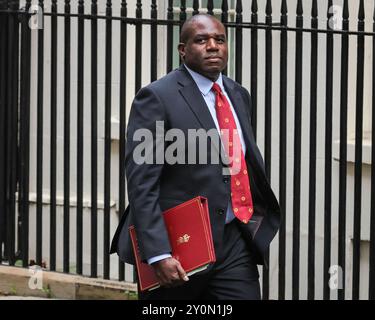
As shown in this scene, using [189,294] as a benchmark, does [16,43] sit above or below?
above

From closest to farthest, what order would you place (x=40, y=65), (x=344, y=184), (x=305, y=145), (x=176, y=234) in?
(x=176, y=234), (x=344, y=184), (x=40, y=65), (x=305, y=145)

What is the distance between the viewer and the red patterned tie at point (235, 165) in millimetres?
4941

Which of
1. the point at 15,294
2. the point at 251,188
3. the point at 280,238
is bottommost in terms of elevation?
the point at 15,294

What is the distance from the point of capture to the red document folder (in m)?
4.70

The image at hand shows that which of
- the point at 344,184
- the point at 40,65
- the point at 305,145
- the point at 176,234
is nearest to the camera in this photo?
the point at 176,234

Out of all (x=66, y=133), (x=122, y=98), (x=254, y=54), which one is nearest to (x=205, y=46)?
(x=254, y=54)

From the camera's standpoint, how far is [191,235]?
186 inches

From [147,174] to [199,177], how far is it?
0.27m

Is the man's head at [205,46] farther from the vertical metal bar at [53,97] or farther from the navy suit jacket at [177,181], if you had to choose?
the vertical metal bar at [53,97]

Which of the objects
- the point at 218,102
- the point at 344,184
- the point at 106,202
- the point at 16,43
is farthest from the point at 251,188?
the point at 16,43

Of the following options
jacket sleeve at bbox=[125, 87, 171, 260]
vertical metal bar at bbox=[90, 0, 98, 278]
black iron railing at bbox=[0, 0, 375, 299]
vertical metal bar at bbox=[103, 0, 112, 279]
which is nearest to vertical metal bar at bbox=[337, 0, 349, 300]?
black iron railing at bbox=[0, 0, 375, 299]

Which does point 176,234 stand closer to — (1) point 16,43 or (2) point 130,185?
(2) point 130,185

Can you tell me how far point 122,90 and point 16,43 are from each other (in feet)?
3.08

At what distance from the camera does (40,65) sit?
7.41 meters
